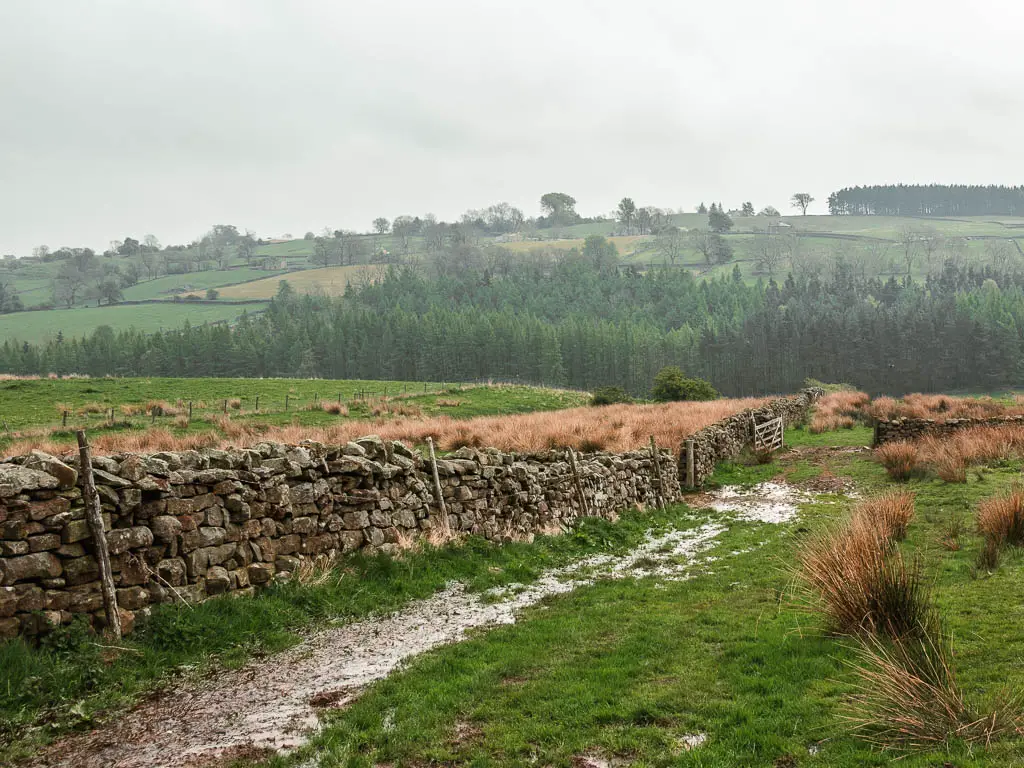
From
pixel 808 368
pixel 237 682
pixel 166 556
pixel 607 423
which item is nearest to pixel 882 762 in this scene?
pixel 237 682

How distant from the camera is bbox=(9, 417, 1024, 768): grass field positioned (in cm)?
458

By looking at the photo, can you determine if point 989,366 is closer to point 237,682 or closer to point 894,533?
point 894,533

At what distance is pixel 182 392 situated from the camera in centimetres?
4016

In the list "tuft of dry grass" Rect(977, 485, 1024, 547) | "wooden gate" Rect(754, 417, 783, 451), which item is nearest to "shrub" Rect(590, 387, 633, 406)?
"wooden gate" Rect(754, 417, 783, 451)

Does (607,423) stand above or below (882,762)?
below

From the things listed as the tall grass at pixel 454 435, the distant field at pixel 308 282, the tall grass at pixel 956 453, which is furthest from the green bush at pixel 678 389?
the distant field at pixel 308 282

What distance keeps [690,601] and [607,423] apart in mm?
17463

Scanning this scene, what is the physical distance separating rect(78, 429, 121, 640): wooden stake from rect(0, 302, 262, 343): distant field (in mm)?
127904

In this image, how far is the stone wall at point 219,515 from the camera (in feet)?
20.6

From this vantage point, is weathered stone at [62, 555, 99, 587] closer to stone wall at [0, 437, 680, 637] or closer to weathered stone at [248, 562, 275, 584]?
stone wall at [0, 437, 680, 637]

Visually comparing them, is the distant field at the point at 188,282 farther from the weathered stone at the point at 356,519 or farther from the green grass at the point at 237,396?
the weathered stone at the point at 356,519

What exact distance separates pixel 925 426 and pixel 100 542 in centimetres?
2321

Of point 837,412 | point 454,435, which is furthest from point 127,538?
point 837,412

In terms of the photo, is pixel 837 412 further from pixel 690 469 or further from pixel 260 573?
pixel 260 573
